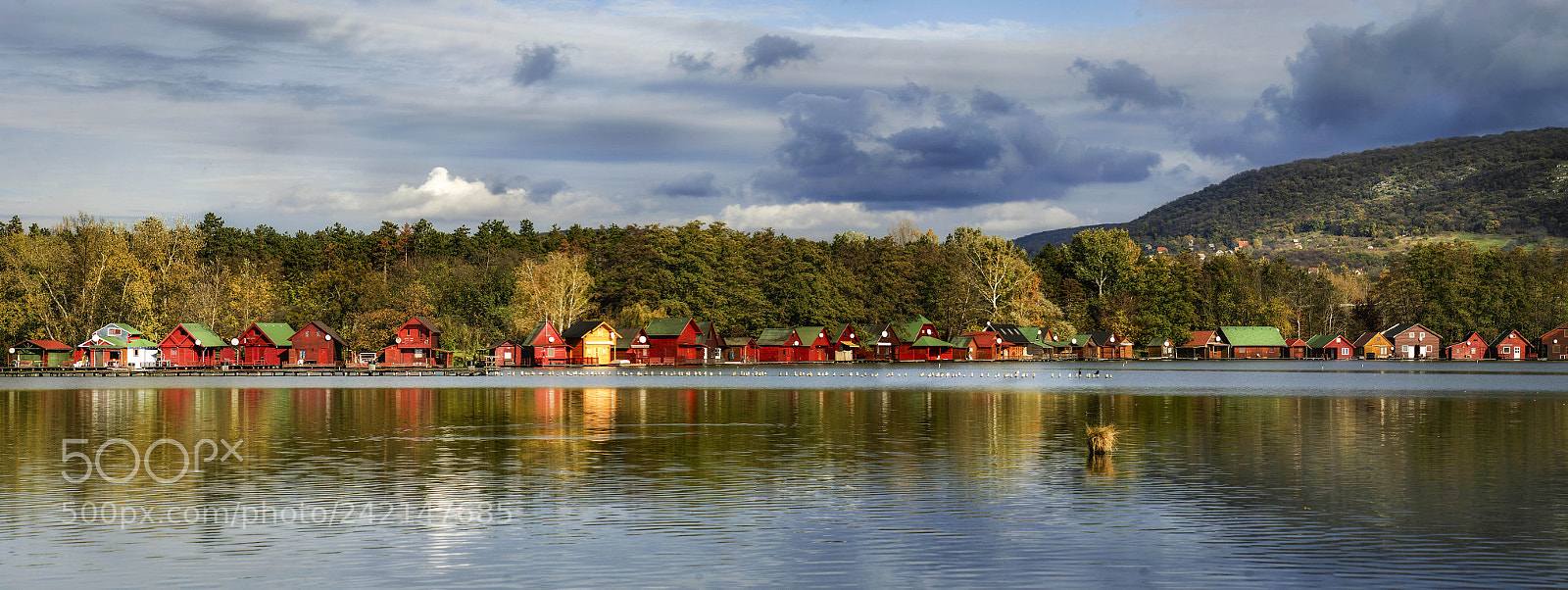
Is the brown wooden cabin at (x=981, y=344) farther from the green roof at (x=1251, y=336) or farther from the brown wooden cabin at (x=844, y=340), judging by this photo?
the green roof at (x=1251, y=336)

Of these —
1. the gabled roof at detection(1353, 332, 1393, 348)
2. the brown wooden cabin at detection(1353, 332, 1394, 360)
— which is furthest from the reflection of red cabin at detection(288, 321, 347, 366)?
the gabled roof at detection(1353, 332, 1393, 348)

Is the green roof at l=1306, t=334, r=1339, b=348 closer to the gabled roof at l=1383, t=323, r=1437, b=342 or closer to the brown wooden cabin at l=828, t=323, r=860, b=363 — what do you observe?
the gabled roof at l=1383, t=323, r=1437, b=342

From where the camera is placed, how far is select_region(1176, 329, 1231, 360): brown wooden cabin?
16375cm

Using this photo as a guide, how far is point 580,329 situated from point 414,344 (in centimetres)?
1682

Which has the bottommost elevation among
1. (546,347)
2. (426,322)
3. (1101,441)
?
(1101,441)

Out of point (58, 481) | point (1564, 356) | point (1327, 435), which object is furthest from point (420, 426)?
point (1564, 356)

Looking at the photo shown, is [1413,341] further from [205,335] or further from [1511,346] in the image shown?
[205,335]

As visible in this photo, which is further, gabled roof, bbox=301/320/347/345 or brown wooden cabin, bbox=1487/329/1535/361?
brown wooden cabin, bbox=1487/329/1535/361

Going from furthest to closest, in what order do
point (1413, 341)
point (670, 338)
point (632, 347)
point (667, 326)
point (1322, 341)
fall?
point (1322, 341)
point (1413, 341)
point (667, 326)
point (632, 347)
point (670, 338)

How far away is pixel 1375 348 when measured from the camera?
161375 millimetres

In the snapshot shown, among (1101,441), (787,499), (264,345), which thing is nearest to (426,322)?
(264,345)

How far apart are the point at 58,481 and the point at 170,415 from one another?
23293mm

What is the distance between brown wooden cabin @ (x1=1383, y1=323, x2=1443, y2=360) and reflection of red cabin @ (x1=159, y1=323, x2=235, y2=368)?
472 feet

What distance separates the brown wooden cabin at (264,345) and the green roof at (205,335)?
6.39ft
